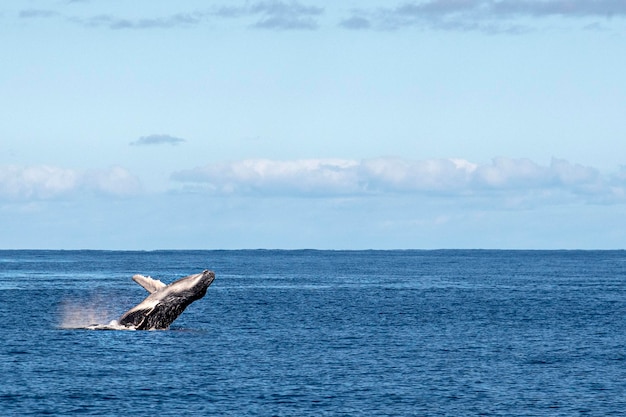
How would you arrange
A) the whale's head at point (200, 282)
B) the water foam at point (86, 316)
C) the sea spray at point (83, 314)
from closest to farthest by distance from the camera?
1. the whale's head at point (200, 282)
2. the water foam at point (86, 316)
3. the sea spray at point (83, 314)

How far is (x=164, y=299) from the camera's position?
222ft

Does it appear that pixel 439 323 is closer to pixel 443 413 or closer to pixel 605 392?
pixel 605 392

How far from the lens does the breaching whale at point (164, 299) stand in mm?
65188

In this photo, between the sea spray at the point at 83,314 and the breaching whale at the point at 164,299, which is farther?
the sea spray at the point at 83,314

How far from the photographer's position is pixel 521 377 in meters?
57.1

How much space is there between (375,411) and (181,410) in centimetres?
892

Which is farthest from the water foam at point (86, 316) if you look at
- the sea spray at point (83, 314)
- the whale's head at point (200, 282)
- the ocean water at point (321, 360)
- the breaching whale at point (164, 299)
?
the whale's head at point (200, 282)

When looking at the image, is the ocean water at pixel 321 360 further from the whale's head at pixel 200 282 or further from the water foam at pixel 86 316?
the whale's head at pixel 200 282

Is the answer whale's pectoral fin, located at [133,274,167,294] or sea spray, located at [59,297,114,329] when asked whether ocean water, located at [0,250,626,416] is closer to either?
sea spray, located at [59,297,114,329]

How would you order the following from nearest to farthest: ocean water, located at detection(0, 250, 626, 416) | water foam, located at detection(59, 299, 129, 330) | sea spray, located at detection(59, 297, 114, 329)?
1. ocean water, located at detection(0, 250, 626, 416)
2. water foam, located at detection(59, 299, 129, 330)
3. sea spray, located at detection(59, 297, 114, 329)

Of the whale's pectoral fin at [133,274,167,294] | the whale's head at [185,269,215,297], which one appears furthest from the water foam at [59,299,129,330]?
the whale's head at [185,269,215,297]

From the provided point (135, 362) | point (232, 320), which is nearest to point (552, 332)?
point (232, 320)

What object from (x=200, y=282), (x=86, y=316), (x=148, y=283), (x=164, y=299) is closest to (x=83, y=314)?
(x=86, y=316)

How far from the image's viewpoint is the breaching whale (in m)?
65.2
